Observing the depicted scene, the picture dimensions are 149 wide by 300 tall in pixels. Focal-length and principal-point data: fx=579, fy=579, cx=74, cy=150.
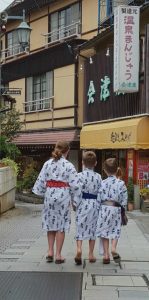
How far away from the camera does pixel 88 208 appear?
8359mm

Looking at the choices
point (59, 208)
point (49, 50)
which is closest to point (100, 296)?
point (59, 208)

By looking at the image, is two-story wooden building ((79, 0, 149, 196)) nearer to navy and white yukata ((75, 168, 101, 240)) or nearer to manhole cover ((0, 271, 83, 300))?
navy and white yukata ((75, 168, 101, 240))

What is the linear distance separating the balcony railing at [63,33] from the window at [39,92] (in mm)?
1753

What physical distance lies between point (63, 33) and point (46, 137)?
508cm

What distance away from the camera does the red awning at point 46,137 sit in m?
26.2

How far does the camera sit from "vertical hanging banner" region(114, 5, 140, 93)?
18641 mm

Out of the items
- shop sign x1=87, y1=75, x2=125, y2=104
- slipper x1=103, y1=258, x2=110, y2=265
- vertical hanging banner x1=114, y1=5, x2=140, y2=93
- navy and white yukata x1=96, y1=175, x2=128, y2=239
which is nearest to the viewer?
slipper x1=103, y1=258, x2=110, y2=265

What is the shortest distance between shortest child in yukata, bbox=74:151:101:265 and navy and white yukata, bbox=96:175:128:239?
3.1 inches

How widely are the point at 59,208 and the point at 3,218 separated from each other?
6.85 m

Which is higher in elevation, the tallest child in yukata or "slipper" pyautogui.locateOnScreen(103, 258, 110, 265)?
the tallest child in yukata

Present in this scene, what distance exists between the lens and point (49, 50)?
28672 mm

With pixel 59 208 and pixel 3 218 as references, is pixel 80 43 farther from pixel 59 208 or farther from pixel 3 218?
pixel 59 208

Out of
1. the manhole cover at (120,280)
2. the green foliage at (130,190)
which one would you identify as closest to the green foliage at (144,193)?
the green foliage at (130,190)

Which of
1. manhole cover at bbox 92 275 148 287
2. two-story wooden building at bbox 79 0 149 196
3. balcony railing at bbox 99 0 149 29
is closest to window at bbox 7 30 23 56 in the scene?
two-story wooden building at bbox 79 0 149 196
